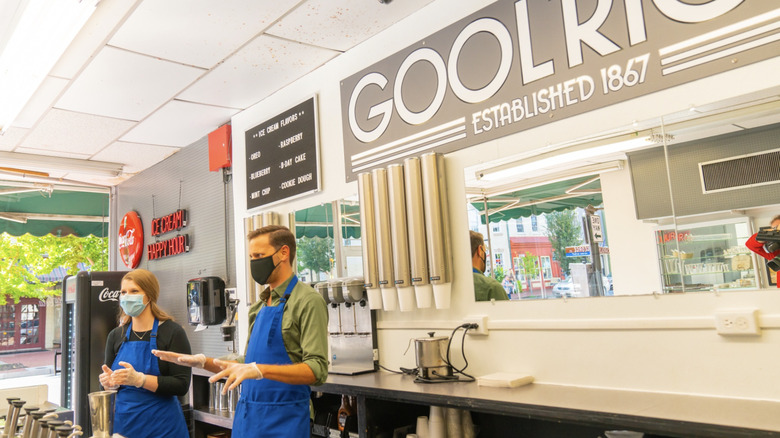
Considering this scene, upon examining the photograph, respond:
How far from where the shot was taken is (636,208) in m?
2.52

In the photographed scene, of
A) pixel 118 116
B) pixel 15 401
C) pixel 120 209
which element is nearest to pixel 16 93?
pixel 118 116

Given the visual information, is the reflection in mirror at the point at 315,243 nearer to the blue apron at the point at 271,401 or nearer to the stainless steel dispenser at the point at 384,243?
the stainless steel dispenser at the point at 384,243

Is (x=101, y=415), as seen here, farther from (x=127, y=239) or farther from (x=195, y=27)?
(x=127, y=239)

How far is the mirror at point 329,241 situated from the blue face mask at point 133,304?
49.7 inches

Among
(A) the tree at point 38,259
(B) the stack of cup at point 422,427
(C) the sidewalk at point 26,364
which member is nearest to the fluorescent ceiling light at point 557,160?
(B) the stack of cup at point 422,427

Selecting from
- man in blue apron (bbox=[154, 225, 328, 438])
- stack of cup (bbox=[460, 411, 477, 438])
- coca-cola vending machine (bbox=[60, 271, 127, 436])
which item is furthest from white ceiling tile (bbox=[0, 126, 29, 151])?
stack of cup (bbox=[460, 411, 477, 438])

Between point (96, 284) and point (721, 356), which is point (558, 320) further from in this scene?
point (96, 284)

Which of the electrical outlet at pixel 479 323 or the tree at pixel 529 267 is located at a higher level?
the tree at pixel 529 267

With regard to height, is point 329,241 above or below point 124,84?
below

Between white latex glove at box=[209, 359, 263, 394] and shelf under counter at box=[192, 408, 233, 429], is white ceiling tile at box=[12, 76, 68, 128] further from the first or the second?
white latex glove at box=[209, 359, 263, 394]

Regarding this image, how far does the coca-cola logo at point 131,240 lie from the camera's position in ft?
22.1

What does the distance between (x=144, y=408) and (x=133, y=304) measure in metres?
0.57

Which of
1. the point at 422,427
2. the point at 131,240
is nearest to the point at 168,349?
the point at 422,427

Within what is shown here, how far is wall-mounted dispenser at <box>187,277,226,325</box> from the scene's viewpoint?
504 cm
